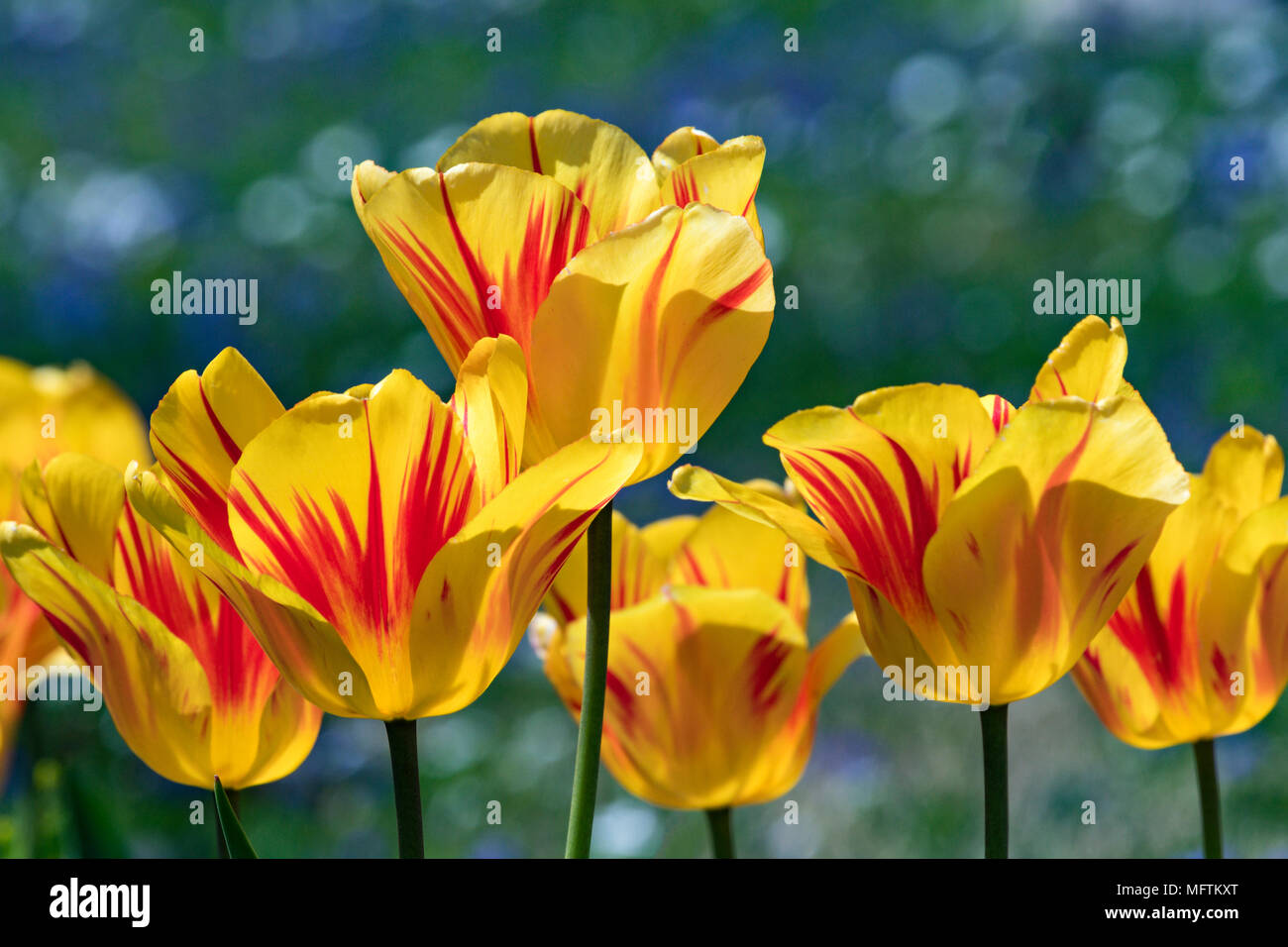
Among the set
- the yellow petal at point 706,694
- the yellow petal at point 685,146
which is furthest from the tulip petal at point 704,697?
the yellow petal at point 685,146

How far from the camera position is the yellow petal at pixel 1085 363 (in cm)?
26

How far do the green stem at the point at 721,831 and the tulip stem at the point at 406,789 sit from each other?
13cm

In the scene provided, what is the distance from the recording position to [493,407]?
9.4 inches

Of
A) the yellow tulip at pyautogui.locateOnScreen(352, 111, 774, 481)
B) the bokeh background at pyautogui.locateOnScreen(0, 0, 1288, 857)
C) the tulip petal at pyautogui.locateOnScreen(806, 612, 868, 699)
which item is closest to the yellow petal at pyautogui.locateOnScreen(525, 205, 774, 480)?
the yellow tulip at pyautogui.locateOnScreen(352, 111, 774, 481)

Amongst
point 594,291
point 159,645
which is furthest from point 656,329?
point 159,645

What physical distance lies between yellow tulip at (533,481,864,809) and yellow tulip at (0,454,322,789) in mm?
79

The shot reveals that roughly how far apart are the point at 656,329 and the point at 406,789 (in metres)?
0.09

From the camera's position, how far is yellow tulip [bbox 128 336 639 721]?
0.77 feet

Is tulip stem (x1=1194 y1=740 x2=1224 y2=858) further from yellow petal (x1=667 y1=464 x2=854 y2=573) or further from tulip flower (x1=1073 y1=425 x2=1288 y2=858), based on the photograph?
yellow petal (x1=667 y1=464 x2=854 y2=573)

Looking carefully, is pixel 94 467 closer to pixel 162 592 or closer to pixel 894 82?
pixel 162 592

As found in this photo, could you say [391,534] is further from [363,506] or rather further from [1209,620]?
[1209,620]

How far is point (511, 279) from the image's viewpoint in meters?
0.27

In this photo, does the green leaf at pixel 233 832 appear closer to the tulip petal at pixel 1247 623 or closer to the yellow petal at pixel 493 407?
the yellow petal at pixel 493 407
